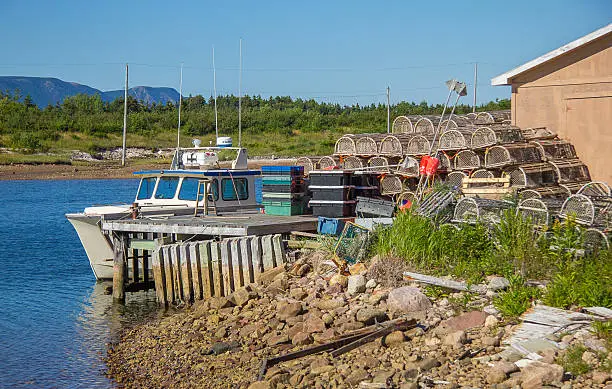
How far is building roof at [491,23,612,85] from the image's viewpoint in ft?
56.7

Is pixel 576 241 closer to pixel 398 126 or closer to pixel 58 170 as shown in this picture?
pixel 398 126

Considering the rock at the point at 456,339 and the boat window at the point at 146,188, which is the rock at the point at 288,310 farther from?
the boat window at the point at 146,188

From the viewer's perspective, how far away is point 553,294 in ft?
35.5

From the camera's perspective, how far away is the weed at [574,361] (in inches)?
358

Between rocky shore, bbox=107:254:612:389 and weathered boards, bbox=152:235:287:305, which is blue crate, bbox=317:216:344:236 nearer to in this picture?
weathered boards, bbox=152:235:287:305

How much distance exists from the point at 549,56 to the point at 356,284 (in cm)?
791

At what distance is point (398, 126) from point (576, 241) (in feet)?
30.3

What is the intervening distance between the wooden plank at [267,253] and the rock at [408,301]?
361 cm

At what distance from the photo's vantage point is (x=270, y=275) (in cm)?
1488

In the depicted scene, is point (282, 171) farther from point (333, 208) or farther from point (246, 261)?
point (246, 261)

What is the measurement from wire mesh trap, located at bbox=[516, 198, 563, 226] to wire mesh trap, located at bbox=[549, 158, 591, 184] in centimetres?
311

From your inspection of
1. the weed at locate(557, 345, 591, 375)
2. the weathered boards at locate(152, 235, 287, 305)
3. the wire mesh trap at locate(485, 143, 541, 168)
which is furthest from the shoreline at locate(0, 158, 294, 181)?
the weed at locate(557, 345, 591, 375)

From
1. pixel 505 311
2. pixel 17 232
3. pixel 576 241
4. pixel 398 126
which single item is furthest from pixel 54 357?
pixel 17 232

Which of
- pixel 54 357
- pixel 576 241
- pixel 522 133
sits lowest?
pixel 54 357
